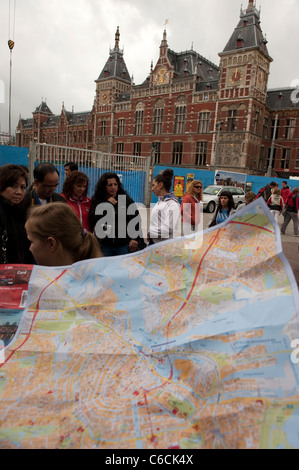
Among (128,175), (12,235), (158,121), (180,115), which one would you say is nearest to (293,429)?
(12,235)

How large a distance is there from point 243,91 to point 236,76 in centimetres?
166

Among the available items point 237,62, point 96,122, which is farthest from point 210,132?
point 96,122

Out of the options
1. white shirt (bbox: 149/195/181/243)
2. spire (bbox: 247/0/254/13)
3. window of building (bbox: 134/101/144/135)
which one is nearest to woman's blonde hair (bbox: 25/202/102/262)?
white shirt (bbox: 149/195/181/243)

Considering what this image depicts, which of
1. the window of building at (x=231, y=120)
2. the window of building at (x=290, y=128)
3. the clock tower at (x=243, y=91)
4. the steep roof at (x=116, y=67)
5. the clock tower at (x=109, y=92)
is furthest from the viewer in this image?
the steep roof at (x=116, y=67)

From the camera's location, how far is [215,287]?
106cm

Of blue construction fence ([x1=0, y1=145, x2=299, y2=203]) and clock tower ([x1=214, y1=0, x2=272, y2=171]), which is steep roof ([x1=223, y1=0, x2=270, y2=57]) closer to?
clock tower ([x1=214, y1=0, x2=272, y2=171])

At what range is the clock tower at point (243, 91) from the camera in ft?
87.2

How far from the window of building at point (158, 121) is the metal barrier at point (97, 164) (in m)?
24.1

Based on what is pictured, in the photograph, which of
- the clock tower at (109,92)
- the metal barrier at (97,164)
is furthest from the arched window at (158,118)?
the metal barrier at (97,164)

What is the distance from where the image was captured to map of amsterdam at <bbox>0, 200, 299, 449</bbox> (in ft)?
2.56

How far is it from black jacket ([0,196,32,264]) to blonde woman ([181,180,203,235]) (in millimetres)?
2153

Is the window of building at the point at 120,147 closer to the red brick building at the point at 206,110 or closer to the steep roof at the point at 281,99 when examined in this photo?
the red brick building at the point at 206,110

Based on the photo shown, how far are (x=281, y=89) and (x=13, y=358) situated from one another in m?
38.7

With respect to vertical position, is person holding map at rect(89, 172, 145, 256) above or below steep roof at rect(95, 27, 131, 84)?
below
